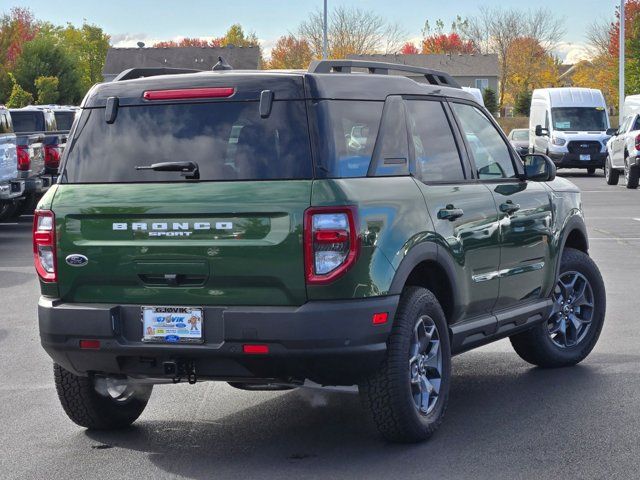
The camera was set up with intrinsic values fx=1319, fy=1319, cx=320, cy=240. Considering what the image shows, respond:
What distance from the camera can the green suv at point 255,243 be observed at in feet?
19.8

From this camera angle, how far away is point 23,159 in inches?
913

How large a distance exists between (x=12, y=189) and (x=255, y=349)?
16794 mm

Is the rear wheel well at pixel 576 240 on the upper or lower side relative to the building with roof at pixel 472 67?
upper

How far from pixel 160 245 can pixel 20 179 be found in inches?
672

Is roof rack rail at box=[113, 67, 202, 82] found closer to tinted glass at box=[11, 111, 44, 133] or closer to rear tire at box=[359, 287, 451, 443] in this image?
rear tire at box=[359, 287, 451, 443]

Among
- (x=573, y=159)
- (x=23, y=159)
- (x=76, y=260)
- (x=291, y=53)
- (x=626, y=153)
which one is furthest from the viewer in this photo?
(x=291, y=53)

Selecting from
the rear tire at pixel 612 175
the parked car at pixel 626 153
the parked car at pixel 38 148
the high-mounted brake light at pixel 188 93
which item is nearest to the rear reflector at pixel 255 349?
the high-mounted brake light at pixel 188 93

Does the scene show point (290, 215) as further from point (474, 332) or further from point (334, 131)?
point (474, 332)

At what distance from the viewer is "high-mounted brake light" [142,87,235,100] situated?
20.8 ft

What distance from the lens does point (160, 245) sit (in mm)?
6223

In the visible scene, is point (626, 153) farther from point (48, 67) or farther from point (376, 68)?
point (48, 67)

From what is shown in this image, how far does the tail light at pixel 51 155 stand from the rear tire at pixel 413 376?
19501mm

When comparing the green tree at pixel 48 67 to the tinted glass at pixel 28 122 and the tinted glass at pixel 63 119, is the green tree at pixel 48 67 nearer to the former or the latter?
the tinted glass at pixel 63 119

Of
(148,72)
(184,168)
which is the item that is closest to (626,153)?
(148,72)
